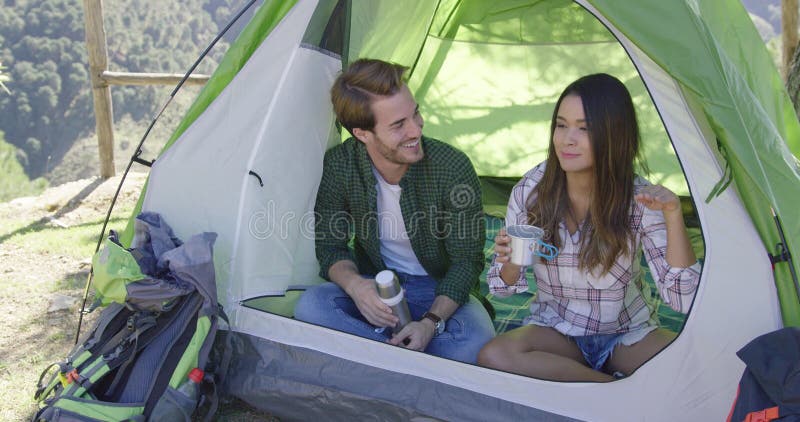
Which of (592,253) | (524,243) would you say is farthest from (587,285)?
(524,243)

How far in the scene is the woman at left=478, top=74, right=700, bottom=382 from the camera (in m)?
1.61

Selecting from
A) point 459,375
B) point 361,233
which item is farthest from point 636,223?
point 361,233

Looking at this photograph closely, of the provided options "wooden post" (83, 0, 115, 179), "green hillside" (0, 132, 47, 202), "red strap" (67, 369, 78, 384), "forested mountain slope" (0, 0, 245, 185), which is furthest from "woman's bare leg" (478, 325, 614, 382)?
"forested mountain slope" (0, 0, 245, 185)

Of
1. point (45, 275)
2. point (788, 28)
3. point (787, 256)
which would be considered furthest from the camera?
point (788, 28)

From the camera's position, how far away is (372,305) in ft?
6.00

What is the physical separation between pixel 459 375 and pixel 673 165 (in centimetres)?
173

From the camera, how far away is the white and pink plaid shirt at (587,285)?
1674mm

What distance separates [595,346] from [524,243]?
1.48 feet

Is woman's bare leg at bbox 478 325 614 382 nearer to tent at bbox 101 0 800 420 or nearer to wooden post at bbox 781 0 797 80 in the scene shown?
tent at bbox 101 0 800 420

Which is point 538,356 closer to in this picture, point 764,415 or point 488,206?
point 764,415

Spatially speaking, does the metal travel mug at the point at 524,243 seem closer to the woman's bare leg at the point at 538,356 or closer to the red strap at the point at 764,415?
the woman's bare leg at the point at 538,356

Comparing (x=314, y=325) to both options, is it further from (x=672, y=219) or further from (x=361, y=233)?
(x=672, y=219)

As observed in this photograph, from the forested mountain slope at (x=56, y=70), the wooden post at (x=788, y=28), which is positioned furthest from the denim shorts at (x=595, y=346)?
the forested mountain slope at (x=56, y=70)

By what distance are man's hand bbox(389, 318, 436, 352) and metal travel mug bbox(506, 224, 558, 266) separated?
0.37 m
